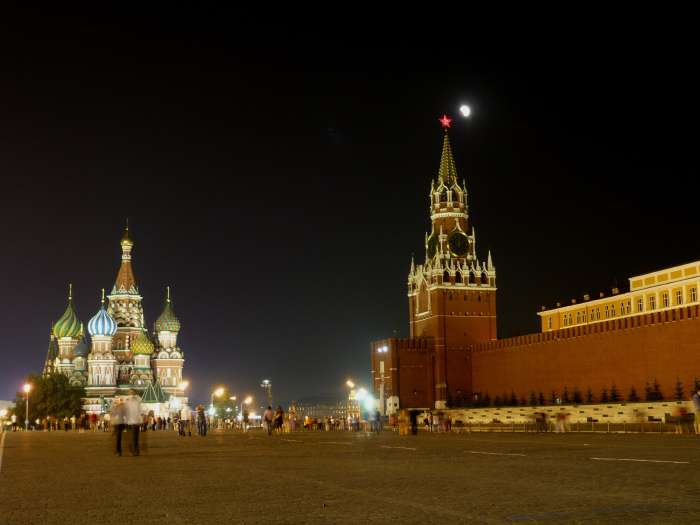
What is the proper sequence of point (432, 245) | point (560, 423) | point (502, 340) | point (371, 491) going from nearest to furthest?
Result: point (371, 491) < point (560, 423) < point (502, 340) < point (432, 245)

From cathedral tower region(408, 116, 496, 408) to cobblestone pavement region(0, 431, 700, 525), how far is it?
199ft

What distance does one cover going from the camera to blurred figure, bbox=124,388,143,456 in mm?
16348

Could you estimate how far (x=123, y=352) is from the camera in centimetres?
9769

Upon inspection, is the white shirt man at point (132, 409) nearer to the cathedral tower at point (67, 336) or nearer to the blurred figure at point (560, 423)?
the blurred figure at point (560, 423)

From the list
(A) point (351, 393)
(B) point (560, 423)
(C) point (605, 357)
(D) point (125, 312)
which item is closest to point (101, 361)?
(D) point (125, 312)

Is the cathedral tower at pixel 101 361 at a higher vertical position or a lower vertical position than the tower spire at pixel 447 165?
lower

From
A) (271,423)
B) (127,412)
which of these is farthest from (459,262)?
(127,412)

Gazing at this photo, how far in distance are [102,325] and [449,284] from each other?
3816 cm

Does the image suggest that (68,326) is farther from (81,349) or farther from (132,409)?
(132,409)

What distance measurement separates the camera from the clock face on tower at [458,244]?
78.2 meters

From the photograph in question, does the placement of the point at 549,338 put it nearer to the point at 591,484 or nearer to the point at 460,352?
the point at 460,352

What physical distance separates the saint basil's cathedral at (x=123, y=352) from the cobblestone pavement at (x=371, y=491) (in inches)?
3248

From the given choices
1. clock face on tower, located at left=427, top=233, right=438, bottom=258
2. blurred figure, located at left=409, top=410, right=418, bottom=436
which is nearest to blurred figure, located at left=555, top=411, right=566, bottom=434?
blurred figure, located at left=409, top=410, right=418, bottom=436

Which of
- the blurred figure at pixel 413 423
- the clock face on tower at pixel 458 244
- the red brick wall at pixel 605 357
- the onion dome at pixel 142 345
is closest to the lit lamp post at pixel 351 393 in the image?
the red brick wall at pixel 605 357
